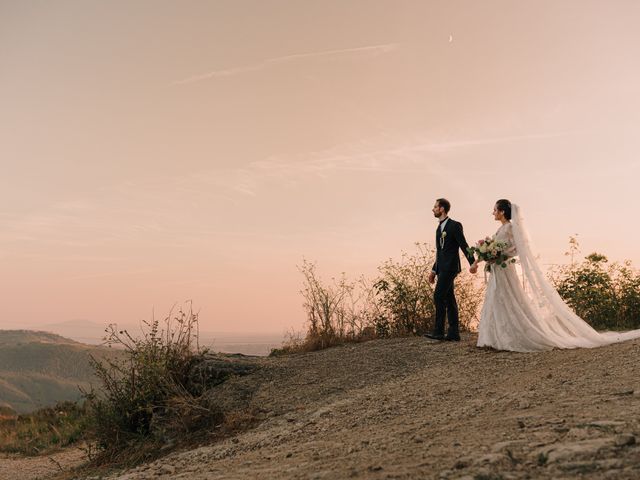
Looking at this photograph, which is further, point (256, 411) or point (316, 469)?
point (256, 411)

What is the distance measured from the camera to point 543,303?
31.5 ft

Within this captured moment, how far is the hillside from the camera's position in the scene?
3684 millimetres

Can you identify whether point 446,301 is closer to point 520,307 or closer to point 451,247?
point 451,247

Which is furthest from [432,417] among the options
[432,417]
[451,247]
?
[451,247]

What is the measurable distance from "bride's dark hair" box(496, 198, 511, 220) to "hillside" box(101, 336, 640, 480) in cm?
235

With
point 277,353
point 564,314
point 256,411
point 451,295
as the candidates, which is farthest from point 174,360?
point 564,314

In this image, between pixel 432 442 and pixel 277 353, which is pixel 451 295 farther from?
pixel 432 442

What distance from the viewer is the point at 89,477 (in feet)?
24.0

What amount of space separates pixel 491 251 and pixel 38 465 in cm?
918

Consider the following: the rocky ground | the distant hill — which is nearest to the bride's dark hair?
the rocky ground

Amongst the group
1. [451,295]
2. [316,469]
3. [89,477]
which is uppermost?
[451,295]

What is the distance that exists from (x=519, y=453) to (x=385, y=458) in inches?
39.1

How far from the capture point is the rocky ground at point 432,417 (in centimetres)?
368

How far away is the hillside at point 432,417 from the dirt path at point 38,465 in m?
3.29
